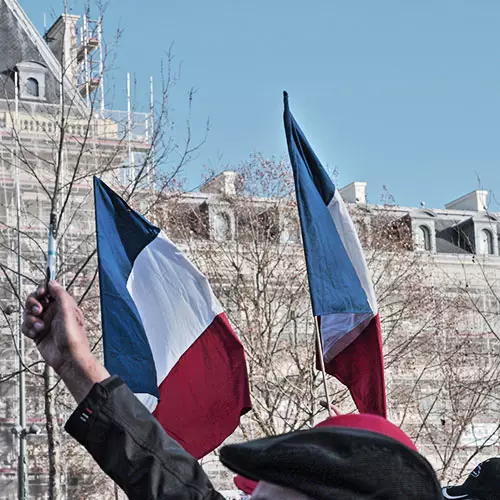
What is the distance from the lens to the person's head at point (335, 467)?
6.34 ft

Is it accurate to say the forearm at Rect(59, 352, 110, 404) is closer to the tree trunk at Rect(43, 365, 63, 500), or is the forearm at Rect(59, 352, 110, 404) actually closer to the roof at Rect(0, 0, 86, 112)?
the tree trunk at Rect(43, 365, 63, 500)

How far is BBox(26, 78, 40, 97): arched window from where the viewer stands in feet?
121

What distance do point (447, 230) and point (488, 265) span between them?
705 centimetres

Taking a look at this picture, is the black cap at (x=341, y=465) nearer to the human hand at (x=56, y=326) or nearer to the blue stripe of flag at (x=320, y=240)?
the human hand at (x=56, y=326)

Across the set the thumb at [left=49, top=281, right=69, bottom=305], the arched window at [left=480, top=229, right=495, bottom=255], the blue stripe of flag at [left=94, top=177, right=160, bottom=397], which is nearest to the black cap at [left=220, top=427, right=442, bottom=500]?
the thumb at [left=49, top=281, right=69, bottom=305]

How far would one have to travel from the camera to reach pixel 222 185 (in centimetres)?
3173

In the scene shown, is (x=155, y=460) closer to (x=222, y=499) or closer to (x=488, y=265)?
(x=222, y=499)

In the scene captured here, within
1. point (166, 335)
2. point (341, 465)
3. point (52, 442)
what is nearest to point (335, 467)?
point (341, 465)

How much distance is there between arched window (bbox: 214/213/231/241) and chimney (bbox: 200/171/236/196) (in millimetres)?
519

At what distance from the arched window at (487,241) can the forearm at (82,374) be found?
161 feet

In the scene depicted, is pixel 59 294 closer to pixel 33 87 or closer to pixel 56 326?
pixel 56 326

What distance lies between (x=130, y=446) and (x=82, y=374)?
183 mm

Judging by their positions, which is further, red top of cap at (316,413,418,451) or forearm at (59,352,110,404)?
forearm at (59,352,110,404)

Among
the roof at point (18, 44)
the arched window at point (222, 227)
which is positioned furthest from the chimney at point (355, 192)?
the arched window at point (222, 227)
